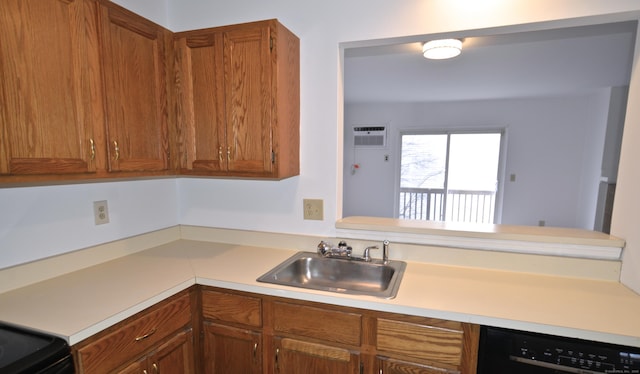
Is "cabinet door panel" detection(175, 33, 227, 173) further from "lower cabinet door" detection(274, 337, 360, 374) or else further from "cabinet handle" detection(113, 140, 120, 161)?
"lower cabinet door" detection(274, 337, 360, 374)

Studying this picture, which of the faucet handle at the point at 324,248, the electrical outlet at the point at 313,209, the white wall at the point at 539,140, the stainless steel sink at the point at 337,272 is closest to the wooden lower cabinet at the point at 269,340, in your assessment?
the stainless steel sink at the point at 337,272

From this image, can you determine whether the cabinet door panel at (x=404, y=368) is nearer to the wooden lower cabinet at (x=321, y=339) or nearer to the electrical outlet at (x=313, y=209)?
the wooden lower cabinet at (x=321, y=339)

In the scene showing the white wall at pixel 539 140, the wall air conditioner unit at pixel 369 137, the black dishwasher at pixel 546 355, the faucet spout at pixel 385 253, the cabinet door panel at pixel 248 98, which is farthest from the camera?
the wall air conditioner unit at pixel 369 137

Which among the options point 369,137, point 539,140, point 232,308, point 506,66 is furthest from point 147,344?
point 539,140

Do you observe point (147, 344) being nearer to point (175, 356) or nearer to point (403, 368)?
point (175, 356)

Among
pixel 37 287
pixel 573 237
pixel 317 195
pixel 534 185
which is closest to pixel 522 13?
pixel 573 237

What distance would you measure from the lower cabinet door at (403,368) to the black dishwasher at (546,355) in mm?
146

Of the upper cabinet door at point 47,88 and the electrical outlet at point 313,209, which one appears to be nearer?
the upper cabinet door at point 47,88

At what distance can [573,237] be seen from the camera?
1.41 meters

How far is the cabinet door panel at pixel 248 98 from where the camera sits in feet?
4.84

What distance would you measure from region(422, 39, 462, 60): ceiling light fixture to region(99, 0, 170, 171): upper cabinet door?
1.73m

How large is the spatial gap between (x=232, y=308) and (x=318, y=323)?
0.40 m

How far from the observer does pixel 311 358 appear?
4.32 feet

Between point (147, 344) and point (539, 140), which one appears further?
point (539, 140)
